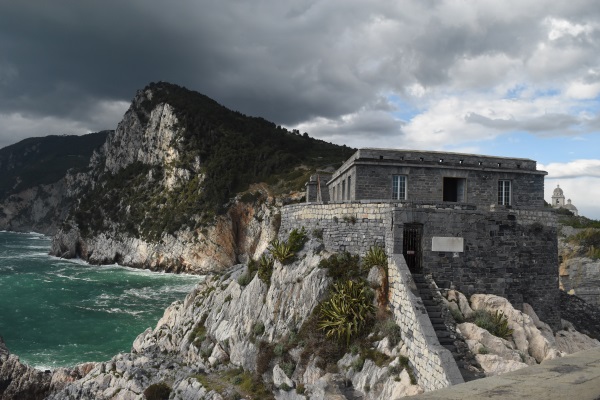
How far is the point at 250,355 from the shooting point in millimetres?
19953

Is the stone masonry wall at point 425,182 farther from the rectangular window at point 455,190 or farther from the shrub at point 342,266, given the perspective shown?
the shrub at point 342,266

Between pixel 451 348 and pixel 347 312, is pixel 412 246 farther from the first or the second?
pixel 451 348

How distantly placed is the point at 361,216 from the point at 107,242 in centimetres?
8323

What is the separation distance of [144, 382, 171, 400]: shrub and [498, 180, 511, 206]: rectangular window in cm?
1972

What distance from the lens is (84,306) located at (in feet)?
162

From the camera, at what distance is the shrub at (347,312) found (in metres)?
16.7

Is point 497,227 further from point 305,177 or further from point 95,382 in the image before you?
point 305,177

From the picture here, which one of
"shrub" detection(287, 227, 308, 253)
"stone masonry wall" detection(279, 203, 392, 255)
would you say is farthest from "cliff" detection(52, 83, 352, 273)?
"stone masonry wall" detection(279, 203, 392, 255)

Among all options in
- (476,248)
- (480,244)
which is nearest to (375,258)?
(476,248)

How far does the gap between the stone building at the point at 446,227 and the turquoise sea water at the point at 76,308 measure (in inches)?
995

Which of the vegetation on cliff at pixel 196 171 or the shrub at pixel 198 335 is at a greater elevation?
the vegetation on cliff at pixel 196 171

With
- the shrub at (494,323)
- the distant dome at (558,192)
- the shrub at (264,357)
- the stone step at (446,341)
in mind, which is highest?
the distant dome at (558,192)

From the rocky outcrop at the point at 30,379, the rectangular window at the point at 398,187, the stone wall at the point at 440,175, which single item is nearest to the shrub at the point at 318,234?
the stone wall at the point at 440,175

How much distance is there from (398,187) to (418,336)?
32.1 ft
